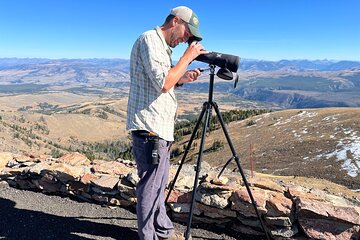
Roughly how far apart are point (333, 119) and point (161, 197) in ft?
140

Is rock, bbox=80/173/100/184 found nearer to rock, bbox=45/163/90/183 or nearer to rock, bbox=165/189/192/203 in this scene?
rock, bbox=45/163/90/183

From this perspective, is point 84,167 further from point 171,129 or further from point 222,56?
point 222,56

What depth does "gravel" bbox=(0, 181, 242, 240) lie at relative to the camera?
241 inches

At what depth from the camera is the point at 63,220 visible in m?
6.66

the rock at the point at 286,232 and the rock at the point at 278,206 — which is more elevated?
the rock at the point at 278,206

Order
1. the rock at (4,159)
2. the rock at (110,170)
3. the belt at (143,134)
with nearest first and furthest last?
the belt at (143,134)
the rock at (110,170)
the rock at (4,159)

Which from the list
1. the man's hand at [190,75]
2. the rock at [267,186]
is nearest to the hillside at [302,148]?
the rock at [267,186]

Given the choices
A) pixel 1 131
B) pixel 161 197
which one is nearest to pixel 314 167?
pixel 161 197

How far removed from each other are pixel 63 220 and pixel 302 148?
27800mm

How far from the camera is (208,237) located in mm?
6133

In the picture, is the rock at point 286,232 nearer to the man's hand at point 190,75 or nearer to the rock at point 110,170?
the man's hand at point 190,75

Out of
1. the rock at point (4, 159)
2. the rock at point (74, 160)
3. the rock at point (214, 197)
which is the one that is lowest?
the rock at point (4, 159)

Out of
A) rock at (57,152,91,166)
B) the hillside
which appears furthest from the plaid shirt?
the hillside

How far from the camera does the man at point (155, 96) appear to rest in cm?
405
